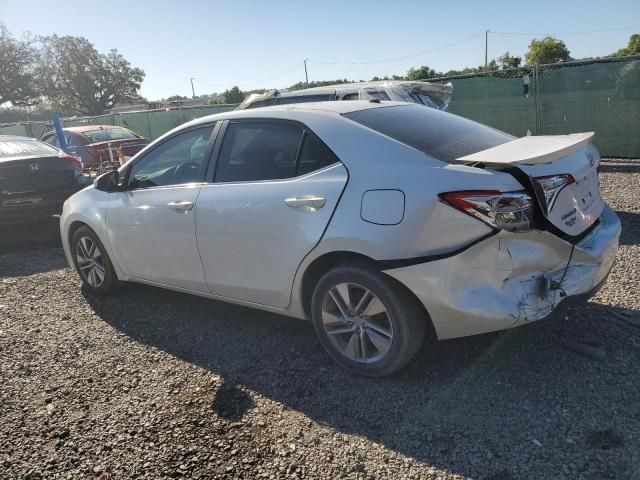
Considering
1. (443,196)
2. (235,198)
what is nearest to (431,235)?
(443,196)

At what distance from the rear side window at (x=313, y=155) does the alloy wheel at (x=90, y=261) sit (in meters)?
2.49

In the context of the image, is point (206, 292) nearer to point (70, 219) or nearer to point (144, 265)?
point (144, 265)

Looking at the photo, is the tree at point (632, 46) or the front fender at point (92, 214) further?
the tree at point (632, 46)

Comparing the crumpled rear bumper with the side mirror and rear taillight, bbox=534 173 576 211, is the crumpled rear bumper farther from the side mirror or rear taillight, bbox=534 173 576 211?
the side mirror

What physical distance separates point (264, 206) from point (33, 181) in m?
5.50

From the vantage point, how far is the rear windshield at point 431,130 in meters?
3.03

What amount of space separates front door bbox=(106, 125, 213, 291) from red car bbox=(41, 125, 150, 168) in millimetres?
9182

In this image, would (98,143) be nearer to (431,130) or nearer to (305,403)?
(431,130)

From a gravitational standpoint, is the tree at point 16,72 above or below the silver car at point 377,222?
above

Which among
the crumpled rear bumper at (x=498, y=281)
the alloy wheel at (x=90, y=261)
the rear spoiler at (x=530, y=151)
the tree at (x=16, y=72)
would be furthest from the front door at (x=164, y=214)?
the tree at (x=16, y=72)

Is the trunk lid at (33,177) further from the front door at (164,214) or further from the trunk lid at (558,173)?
the trunk lid at (558,173)

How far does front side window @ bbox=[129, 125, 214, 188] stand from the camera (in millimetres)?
3893

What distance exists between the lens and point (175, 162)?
4.15 meters

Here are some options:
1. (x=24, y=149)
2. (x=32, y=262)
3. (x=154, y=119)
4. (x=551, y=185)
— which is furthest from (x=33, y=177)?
(x=154, y=119)
